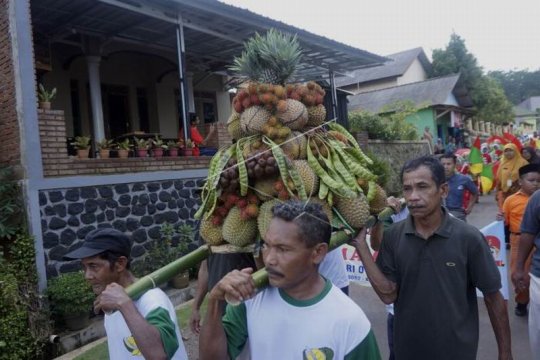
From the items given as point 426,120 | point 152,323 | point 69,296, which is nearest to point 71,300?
point 69,296

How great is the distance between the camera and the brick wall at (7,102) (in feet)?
19.7

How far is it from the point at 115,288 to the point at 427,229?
1618mm

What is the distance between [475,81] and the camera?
104 feet

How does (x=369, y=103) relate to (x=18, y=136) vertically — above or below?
above

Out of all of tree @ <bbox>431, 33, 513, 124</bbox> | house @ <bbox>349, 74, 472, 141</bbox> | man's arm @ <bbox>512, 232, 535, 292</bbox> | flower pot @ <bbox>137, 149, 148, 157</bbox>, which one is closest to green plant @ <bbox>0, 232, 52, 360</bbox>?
flower pot @ <bbox>137, 149, 148, 157</bbox>

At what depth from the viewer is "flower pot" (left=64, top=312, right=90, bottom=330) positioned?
Answer: 5781 millimetres

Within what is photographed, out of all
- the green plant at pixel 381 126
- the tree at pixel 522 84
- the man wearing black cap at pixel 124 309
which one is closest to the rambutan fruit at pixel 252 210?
the man wearing black cap at pixel 124 309

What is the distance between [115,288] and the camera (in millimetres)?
1837

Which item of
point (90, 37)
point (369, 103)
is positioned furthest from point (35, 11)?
point (369, 103)

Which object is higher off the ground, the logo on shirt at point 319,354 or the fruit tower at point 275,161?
the fruit tower at point 275,161

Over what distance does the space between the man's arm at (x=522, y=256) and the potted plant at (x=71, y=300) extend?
486 centimetres

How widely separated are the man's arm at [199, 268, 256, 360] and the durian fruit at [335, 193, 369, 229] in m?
0.66

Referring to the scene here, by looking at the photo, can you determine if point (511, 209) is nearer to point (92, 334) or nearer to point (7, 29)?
point (92, 334)

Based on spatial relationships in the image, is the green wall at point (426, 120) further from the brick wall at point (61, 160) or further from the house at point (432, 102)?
the brick wall at point (61, 160)
